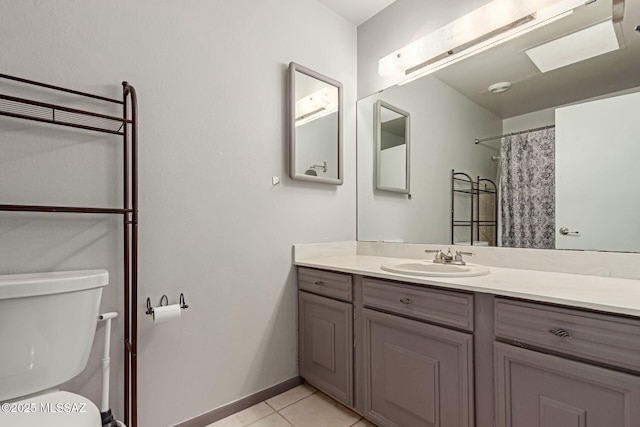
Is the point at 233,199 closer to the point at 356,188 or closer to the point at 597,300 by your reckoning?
the point at 356,188

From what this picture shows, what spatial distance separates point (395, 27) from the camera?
2.04 m

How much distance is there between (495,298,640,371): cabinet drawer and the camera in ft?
2.70

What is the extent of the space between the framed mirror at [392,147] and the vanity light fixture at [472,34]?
22 centimetres

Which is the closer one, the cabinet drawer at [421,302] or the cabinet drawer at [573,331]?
the cabinet drawer at [573,331]

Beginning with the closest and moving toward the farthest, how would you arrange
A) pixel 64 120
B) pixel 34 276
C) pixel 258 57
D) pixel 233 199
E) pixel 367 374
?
pixel 34 276 < pixel 64 120 < pixel 367 374 < pixel 233 199 < pixel 258 57

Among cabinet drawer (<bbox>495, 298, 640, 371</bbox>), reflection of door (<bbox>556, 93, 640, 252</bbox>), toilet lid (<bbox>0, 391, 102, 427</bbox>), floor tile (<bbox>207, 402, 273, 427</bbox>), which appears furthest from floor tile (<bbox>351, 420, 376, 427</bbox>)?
reflection of door (<bbox>556, 93, 640, 252</bbox>)

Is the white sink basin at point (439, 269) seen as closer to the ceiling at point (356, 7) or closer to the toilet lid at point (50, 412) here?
the toilet lid at point (50, 412)

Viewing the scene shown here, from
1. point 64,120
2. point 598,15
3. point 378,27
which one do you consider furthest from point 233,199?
point 598,15

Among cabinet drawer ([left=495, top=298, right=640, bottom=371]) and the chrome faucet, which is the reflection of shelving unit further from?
cabinet drawer ([left=495, top=298, right=640, bottom=371])

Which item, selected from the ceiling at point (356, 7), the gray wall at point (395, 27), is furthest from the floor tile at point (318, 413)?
the ceiling at point (356, 7)

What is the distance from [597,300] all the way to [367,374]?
0.97 m

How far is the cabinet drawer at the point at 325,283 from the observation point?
158 centimetres

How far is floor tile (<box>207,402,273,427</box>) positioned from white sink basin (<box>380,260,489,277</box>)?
99 centimetres

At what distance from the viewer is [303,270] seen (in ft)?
6.04
